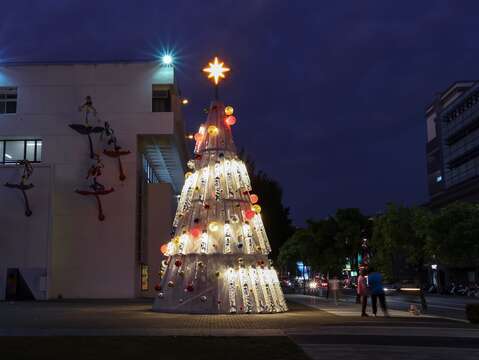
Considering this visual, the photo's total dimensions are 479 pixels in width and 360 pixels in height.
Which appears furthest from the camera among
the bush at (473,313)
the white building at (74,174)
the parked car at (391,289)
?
the parked car at (391,289)

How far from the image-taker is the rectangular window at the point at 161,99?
41688 mm

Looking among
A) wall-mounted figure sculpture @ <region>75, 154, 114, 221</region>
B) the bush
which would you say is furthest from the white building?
the bush

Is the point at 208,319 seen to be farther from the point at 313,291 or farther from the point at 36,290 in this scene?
the point at 313,291

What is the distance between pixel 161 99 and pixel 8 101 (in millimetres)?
10487

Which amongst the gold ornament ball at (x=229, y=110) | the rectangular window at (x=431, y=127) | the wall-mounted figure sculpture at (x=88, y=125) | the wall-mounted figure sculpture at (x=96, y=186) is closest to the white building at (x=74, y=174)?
the wall-mounted figure sculpture at (x=96, y=186)

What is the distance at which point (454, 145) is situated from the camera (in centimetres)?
8106

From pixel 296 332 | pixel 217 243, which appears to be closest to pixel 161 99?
pixel 217 243

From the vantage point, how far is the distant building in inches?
2874

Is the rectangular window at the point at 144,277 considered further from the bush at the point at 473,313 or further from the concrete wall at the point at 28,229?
the bush at the point at 473,313

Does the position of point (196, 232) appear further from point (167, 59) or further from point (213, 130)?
point (167, 59)

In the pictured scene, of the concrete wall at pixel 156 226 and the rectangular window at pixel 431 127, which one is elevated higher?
the rectangular window at pixel 431 127

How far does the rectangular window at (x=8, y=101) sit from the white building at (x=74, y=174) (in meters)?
0.07

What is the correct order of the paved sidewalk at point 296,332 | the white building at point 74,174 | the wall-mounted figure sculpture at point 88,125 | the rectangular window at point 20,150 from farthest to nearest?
1. the rectangular window at point 20,150
2. the wall-mounted figure sculpture at point 88,125
3. the white building at point 74,174
4. the paved sidewalk at point 296,332

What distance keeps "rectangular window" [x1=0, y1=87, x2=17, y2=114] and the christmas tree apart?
21.6 m
